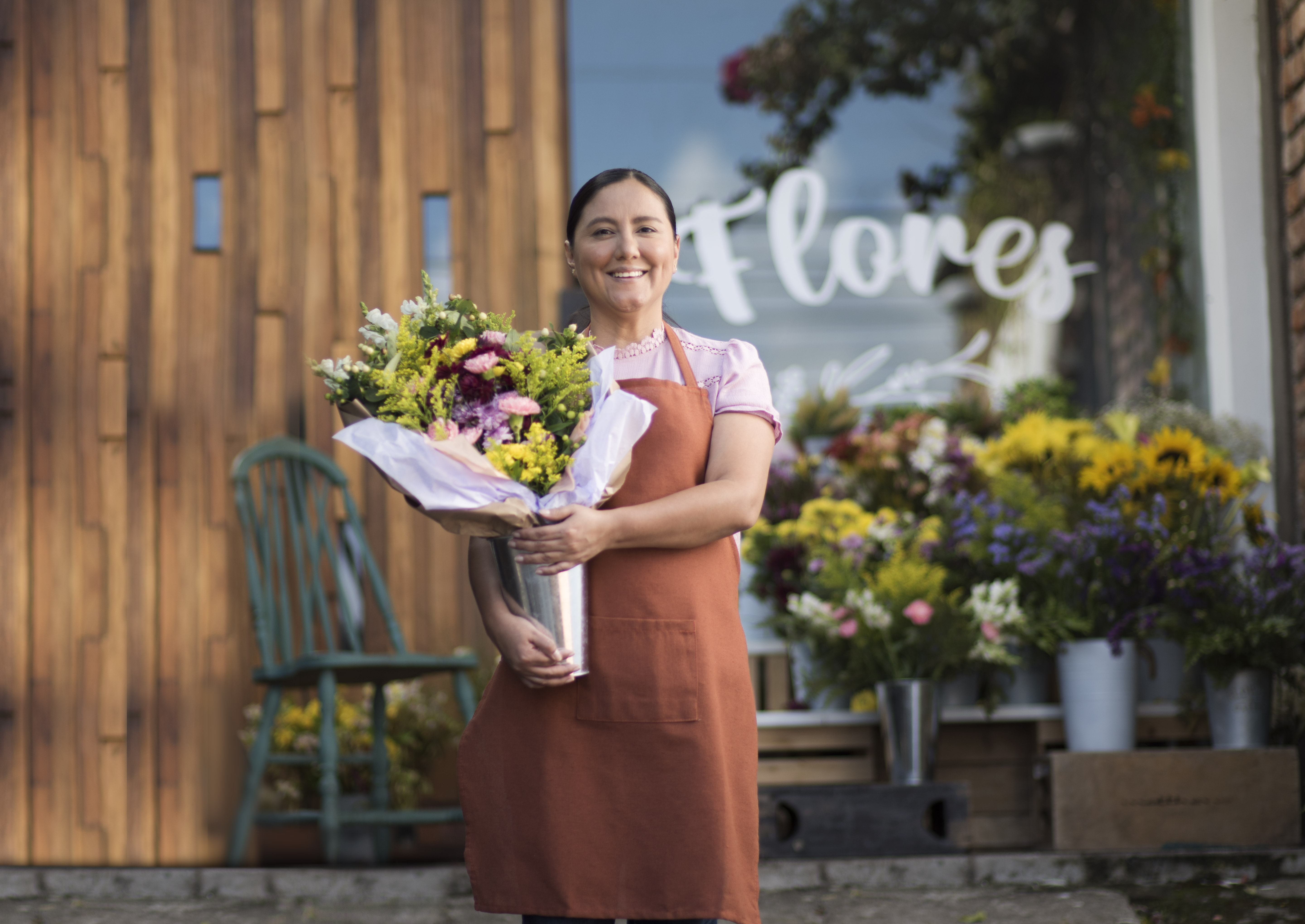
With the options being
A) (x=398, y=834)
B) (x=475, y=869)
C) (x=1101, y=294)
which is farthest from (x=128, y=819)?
(x=1101, y=294)

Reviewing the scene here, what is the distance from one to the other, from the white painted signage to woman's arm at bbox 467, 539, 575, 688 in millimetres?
2850

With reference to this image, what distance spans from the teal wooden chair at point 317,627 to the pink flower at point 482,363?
A: 1.83m

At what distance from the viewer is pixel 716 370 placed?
153 centimetres

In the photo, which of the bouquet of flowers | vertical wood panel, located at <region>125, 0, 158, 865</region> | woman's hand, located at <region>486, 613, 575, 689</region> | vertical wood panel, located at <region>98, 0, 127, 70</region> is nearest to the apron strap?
the bouquet of flowers

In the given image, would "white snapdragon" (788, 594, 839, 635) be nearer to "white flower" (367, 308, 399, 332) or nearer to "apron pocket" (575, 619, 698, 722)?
"apron pocket" (575, 619, 698, 722)

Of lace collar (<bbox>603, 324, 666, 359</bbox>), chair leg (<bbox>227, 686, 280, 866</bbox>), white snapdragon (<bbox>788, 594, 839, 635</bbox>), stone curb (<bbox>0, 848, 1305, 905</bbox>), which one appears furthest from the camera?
chair leg (<bbox>227, 686, 280, 866</bbox>)

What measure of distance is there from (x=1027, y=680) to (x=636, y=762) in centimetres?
190

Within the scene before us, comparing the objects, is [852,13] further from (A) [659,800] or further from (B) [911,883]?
(A) [659,800]

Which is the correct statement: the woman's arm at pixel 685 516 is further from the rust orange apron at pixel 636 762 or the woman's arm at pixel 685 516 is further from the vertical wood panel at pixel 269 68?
the vertical wood panel at pixel 269 68

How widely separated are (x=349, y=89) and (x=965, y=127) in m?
2.08

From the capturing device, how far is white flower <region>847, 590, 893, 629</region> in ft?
9.40

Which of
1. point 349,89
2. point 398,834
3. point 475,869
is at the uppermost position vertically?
point 349,89

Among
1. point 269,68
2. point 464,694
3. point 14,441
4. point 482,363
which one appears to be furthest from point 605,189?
point 14,441

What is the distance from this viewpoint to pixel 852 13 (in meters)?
4.48
